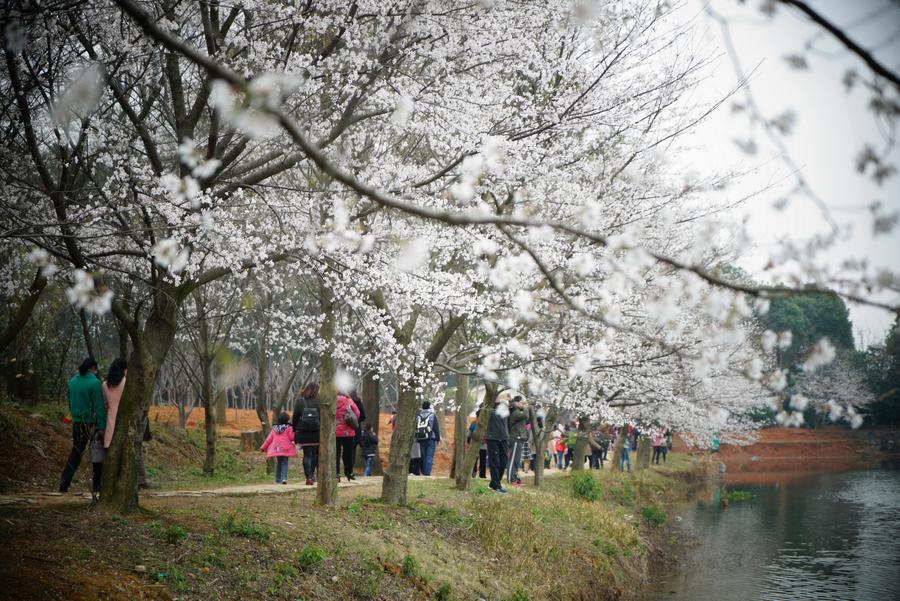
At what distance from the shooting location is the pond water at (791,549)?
488 inches

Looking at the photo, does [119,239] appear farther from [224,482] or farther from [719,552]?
[719,552]


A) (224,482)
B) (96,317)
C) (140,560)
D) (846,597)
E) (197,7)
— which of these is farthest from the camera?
(96,317)

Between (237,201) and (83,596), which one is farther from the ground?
(237,201)

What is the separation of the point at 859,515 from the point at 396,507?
16726mm

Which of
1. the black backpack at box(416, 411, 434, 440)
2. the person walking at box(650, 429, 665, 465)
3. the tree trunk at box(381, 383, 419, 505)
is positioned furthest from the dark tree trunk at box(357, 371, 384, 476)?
the person walking at box(650, 429, 665, 465)

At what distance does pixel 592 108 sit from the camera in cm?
988

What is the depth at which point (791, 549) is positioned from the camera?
16141 millimetres

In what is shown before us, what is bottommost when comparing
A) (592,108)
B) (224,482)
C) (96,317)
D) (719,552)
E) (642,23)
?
(719,552)

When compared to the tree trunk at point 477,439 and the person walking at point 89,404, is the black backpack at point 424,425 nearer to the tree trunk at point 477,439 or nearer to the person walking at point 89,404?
the tree trunk at point 477,439

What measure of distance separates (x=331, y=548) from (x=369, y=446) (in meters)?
9.40

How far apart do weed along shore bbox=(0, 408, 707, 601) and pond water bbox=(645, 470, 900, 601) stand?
1.28m

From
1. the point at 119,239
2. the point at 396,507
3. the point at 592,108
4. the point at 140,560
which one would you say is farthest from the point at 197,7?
the point at 396,507

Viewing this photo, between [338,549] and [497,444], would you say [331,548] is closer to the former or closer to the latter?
[338,549]

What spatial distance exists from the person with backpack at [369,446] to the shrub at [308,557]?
9.58m
